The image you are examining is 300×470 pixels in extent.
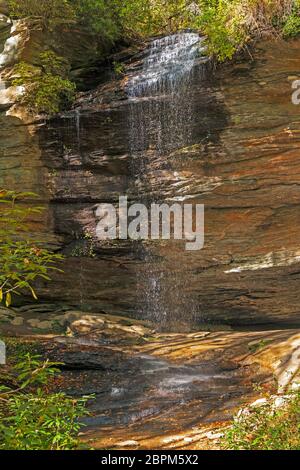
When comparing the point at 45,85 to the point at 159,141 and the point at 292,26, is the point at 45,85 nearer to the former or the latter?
the point at 159,141

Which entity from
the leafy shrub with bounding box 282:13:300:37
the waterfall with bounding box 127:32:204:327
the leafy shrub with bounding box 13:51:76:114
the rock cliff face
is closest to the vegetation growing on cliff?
the leafy shrub with bounding box 282:13:300:37

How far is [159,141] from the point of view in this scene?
12242 mm

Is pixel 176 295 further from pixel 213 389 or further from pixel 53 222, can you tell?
pixel 213 389

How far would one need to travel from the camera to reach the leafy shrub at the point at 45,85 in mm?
12180

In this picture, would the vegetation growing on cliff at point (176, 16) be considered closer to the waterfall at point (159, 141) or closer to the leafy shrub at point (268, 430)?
the waterfall at point (159, 141)

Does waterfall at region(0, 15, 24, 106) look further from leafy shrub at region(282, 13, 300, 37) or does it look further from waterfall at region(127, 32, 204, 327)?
leafy shrub at region(282, 13, 300, 37)

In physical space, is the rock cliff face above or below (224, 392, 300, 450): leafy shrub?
above

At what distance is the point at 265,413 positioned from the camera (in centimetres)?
489

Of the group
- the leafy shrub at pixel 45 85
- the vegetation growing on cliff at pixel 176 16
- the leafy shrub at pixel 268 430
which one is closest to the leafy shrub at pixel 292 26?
the vegetation growing on cliff at pixel 176 16

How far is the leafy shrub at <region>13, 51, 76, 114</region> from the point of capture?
12180 millimetres

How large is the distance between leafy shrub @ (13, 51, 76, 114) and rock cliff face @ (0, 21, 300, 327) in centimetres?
45

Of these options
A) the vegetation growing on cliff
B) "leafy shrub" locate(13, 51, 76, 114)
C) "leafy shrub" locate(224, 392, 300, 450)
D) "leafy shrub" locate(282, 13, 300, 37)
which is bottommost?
"leafy shrub" locate(224, 392, 300, 450)

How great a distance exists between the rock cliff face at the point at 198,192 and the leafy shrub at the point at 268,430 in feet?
21.7

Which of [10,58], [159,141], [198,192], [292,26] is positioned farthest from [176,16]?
[198,192]
